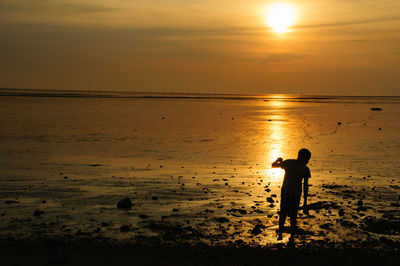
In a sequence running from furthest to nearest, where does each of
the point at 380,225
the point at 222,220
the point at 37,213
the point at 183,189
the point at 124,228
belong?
the point at 183,189 → the point at 37,213 → the point at 222,220 → the point at 380,225 → the point at 124,228

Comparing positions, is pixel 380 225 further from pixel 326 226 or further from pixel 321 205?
pixel 321 205

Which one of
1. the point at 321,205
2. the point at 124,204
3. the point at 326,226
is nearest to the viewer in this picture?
the point at 326,226

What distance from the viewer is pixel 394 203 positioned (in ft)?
52.0

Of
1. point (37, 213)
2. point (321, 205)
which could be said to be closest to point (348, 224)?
point (321, 205)

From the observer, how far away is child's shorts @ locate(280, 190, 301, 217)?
11.8 meters

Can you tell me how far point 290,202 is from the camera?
1185 centimetres

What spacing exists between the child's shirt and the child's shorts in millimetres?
105

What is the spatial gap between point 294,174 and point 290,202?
748 millimetres

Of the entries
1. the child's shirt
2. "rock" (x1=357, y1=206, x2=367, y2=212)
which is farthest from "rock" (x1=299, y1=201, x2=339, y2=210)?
the child's shirt

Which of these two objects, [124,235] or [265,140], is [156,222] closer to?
[124,235]

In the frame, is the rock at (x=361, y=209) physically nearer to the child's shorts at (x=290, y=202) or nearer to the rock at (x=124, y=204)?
the child's shorts at (x=290, y=202)

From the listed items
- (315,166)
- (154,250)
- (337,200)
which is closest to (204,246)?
(154,250)

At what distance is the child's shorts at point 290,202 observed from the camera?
1184cm

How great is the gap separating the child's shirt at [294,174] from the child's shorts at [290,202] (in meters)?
0.10
